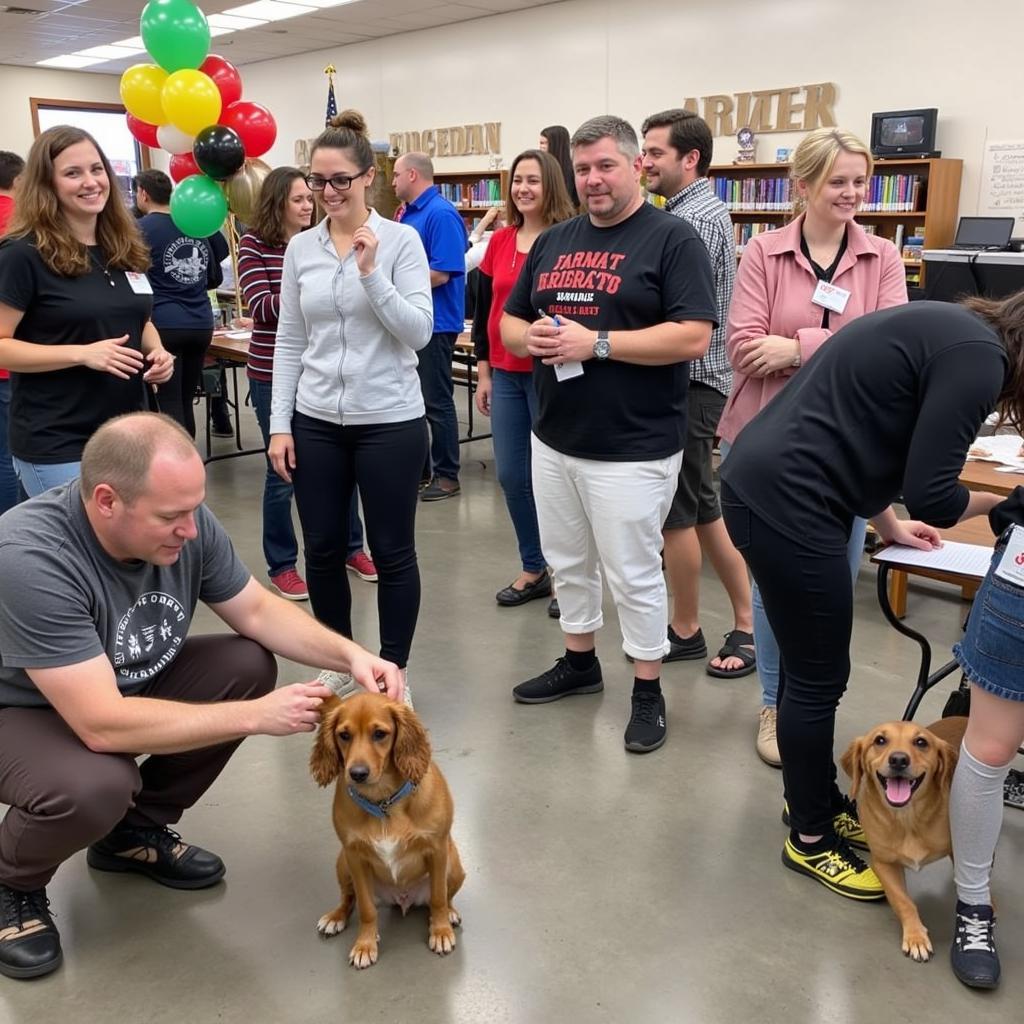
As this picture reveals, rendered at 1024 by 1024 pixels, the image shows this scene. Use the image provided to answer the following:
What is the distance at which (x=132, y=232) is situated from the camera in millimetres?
2656

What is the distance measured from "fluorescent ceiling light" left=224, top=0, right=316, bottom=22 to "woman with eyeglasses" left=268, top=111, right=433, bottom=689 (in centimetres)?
755

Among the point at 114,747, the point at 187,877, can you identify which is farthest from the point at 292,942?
the point at 114,747

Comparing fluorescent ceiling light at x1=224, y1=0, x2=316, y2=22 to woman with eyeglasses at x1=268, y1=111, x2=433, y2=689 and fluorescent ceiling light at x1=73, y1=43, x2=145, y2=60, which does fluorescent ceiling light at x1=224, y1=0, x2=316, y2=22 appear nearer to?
fluorescent ceiling light at x1=73, y1=43, x2=145, y2=60

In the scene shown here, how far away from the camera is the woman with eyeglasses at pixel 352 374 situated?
8.09 feet

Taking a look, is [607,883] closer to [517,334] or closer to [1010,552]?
[1010,552]

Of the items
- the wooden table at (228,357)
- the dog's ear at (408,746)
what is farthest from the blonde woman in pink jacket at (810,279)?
the wooden table at (228,357)

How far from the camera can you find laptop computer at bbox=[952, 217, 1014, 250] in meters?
5.70

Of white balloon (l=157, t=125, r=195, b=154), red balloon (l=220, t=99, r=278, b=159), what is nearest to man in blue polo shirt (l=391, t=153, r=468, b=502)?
red balloon (l=220, t=99, r=278, b=159)

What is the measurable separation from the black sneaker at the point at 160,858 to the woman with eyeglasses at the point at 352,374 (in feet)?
2.64

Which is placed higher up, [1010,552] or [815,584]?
[1010,552]

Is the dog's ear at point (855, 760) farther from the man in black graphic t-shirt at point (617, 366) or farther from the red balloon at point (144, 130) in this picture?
the red balloon at point (144, 130)

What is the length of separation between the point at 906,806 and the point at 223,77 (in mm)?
5229

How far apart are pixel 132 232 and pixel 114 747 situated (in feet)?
5.04

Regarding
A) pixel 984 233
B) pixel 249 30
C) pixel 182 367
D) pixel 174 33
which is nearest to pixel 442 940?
pixel 182 367
